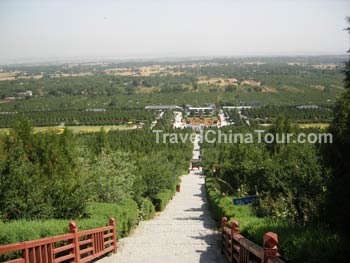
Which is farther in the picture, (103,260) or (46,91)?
(46,91)

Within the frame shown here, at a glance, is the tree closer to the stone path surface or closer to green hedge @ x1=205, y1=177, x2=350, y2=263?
green hedge @ x1=205, y1=177, x2=350, y2=263

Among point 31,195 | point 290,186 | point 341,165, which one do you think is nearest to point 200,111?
point 290,186

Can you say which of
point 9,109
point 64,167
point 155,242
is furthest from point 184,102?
point 155,242

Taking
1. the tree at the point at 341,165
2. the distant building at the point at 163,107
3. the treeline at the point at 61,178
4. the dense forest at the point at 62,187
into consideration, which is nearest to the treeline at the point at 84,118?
the distant building at the point at 163,107

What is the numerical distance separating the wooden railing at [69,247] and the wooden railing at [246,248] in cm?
288

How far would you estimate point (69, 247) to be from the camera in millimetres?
7699

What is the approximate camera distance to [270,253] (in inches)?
232

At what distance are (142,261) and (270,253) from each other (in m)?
4.37

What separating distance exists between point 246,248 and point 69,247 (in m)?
3.17

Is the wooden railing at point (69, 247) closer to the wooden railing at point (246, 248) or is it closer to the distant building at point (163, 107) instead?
the wooden railing at point (246, 248)

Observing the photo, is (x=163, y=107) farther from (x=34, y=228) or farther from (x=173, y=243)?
(x=34, y=228)

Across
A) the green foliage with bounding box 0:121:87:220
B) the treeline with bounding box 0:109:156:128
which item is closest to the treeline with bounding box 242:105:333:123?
the treeline with bounding box 0:109:156:128

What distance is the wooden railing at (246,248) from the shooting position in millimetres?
5871

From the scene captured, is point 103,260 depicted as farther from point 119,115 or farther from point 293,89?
point 293,89
